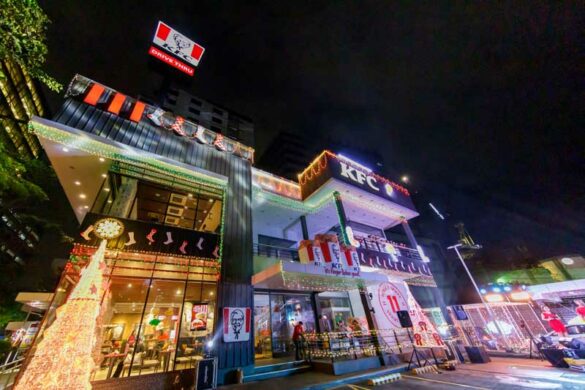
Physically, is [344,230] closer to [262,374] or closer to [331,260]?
[331,260]

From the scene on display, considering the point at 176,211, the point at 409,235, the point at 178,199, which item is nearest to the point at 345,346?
the point at 409,235

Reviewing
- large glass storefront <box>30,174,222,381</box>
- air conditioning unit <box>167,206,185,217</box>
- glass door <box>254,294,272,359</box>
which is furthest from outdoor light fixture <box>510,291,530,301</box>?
air conditioning unit <box>167,206,185,217</box>

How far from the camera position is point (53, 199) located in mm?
16484

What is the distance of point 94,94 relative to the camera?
9.30 meters

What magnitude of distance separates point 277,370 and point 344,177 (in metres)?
10.6

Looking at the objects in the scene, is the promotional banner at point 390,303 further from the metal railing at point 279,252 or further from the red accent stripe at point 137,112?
the red accent stripe at point 137,112

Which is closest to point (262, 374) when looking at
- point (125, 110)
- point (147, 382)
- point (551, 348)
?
point (147, 382)

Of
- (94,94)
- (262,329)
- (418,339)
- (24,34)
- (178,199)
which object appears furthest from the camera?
(262,329)

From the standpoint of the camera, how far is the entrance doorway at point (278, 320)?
1162 centimetres

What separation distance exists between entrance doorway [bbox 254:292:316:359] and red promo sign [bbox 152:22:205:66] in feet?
73.6

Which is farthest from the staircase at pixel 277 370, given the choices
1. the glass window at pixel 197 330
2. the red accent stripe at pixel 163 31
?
the red accent stripe at pixel 163 31

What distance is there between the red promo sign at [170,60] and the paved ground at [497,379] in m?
25.9

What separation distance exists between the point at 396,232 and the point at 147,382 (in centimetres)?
2601

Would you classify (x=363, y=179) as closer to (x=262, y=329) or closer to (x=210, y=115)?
(x=262, y=329)
